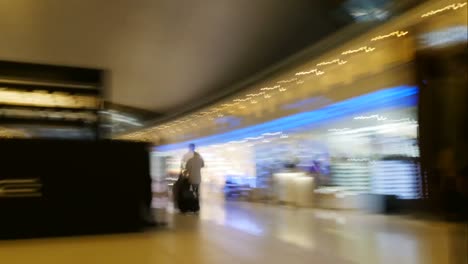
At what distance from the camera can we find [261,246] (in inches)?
199

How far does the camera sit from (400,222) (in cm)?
786

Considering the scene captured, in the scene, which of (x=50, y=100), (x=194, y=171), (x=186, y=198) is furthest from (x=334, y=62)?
(x=50, y=100)

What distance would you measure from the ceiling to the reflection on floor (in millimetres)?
4006

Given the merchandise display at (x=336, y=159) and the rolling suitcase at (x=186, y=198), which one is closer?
the merchandise display at (x=336, y=159)

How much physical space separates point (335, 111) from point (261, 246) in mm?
7058

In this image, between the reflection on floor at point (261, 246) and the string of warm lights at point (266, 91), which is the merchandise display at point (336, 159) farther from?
the reflection on floor at point (261, 246)

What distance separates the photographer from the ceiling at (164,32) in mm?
8562

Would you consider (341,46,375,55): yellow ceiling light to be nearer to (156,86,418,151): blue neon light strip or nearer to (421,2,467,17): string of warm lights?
(156,86,418,151): blue neon light strip

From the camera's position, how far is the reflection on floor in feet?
13.9

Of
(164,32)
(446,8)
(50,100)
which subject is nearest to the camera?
(446,8)

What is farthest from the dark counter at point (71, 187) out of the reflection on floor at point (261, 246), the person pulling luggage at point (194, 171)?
the person pulling luggage at point (194, 171)

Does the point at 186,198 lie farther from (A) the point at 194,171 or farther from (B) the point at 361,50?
(B) the point at 361,50

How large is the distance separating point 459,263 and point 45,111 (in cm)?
772

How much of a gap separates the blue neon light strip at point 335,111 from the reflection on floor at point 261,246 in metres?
1.79
